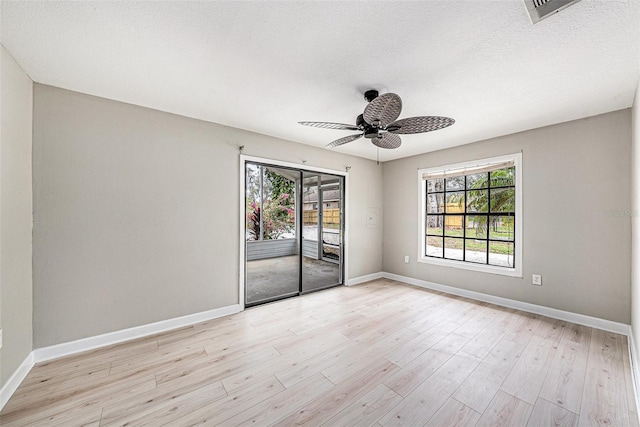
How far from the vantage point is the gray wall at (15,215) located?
1746mm

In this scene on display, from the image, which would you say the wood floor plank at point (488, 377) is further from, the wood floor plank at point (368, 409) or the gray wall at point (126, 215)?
the gray wall at point (126, 215)

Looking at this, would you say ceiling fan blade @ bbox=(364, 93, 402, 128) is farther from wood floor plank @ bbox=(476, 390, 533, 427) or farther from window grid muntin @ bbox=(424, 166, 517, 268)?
window grid muntin @ bbox=(424, 166, 517, 268)

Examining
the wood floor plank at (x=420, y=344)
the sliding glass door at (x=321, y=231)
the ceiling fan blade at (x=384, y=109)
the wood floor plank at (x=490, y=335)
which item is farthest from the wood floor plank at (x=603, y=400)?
the sliding glass door at (x=321, y=231)

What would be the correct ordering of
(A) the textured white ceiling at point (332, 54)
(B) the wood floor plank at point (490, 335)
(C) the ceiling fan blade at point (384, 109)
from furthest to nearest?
(B) the wood floor plank at point (490, 335), (C) the ceiling fan blade at point (384, 109), (A) the textured white ceiling at point (332, 54)

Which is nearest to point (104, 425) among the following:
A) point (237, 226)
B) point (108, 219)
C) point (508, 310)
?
point (108, 219)

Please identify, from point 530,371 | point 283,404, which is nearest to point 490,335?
point 530,371

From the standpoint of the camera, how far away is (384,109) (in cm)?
192

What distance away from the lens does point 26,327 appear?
2.06 m

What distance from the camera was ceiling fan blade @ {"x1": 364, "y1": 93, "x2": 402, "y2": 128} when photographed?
1.81 m

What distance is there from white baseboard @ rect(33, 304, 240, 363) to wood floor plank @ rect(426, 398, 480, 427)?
251cm

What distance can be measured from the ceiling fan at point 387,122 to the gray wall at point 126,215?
1.66 m

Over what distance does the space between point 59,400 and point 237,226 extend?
2.07 meters

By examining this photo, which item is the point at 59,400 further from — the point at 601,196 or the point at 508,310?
the point at 601,196

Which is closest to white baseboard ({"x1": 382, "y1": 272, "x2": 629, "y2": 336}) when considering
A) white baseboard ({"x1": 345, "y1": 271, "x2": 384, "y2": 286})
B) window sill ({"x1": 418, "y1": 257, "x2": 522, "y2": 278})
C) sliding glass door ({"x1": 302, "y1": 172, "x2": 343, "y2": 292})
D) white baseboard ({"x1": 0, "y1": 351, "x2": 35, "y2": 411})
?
window sill ({"x1": 418, "y1": 257, "x2": 522, "y2": 278})
